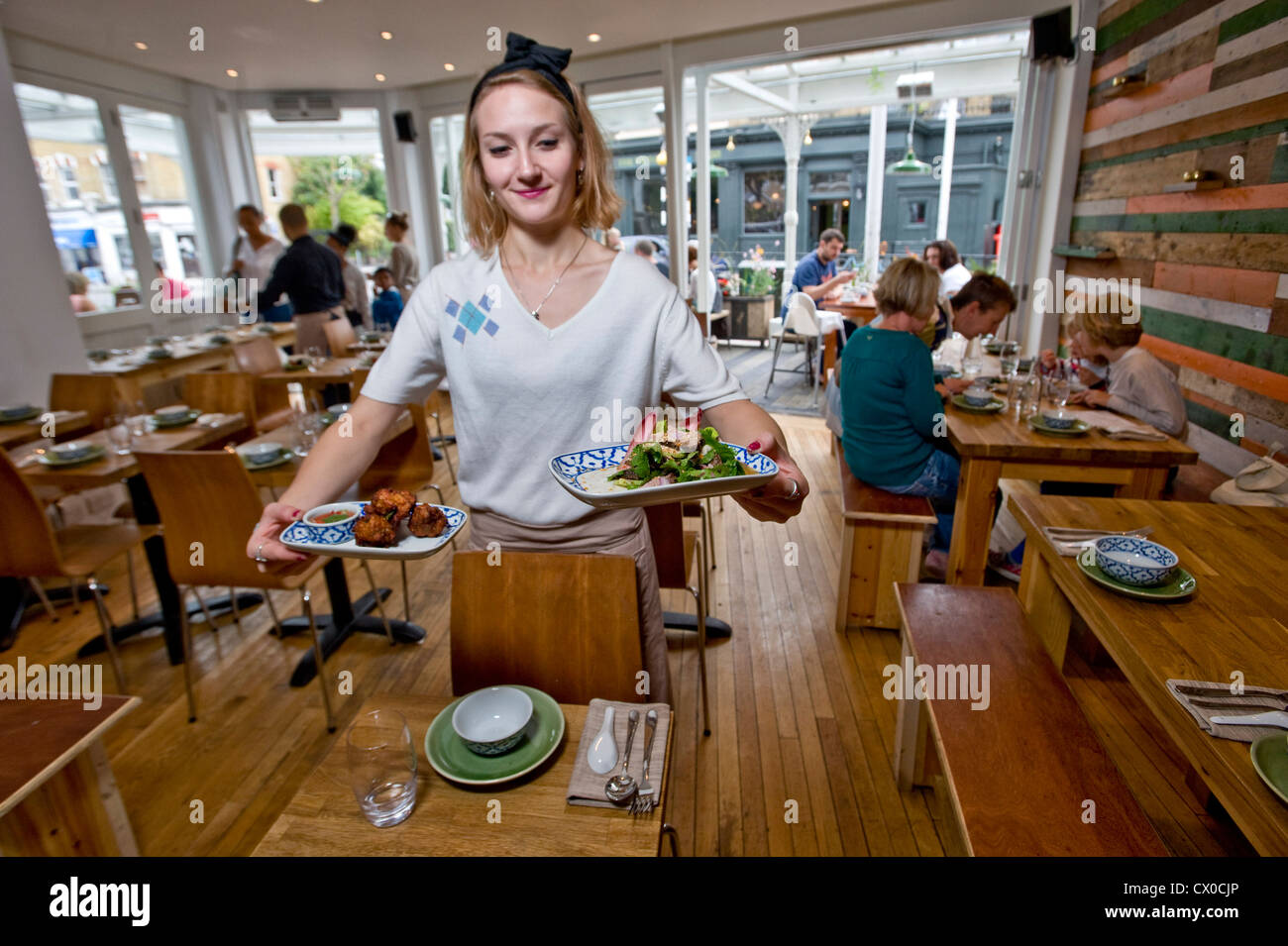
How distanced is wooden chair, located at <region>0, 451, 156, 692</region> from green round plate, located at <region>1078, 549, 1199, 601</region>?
318 centimetres

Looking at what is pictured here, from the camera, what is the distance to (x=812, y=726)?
A: 2.42 m

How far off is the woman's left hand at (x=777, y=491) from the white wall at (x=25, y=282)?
4.50 meters

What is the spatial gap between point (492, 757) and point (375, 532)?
427 mm

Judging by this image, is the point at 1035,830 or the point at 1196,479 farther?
the point at 1196,479

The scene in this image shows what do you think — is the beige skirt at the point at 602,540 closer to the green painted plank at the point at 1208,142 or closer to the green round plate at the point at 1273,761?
the green round plate at the point at 1273,761

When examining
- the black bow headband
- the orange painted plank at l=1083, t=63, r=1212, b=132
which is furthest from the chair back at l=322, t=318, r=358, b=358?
the orange painted plank at l=1083, t=63, r=1212, b=132

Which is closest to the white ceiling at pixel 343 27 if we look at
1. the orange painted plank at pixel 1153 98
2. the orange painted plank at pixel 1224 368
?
the orange painted plank at pixel 1153 98

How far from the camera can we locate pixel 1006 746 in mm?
1457

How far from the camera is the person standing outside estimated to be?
5.08 m

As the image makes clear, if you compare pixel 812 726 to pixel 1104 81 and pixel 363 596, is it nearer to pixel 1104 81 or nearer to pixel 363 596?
Result: pixel 363 596
